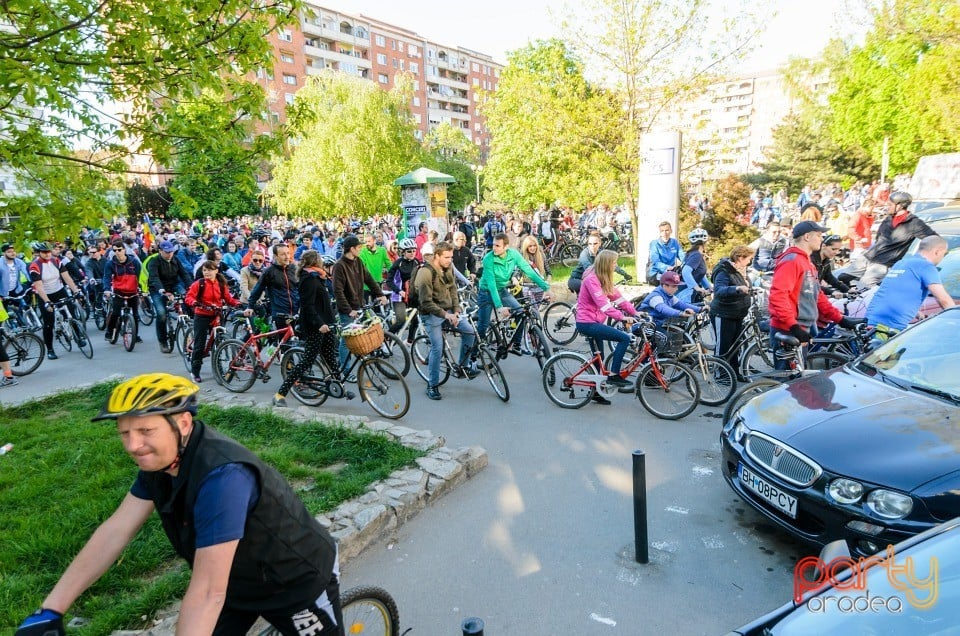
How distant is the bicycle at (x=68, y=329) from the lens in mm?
11133

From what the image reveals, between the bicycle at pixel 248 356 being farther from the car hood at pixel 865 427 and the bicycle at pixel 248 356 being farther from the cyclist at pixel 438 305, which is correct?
the car hood at pixel 865 427

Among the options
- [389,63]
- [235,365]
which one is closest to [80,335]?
[235,365]

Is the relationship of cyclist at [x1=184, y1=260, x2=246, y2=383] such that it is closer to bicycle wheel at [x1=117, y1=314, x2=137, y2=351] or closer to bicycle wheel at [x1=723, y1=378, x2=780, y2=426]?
bicycle wheel at [x1=117, y1=314, x2=137, y2=351]

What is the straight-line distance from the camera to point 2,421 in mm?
7051

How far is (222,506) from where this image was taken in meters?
1.82

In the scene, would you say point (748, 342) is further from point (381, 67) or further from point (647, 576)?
point (381, 67)

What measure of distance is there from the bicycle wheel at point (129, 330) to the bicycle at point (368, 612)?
35.5 feet

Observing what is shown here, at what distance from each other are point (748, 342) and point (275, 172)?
104 feet

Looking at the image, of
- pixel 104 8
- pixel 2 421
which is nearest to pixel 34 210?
pixel 104 8

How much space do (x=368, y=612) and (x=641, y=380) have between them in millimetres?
4697

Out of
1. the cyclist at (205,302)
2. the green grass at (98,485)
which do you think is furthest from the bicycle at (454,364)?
the cyclist at (205,302)

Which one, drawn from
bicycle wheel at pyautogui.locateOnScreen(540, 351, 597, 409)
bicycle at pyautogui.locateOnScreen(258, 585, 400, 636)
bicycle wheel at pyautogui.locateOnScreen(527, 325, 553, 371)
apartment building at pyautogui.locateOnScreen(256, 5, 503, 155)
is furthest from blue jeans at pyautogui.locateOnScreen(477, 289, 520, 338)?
apartment building at pyautogui.locateOnScreen(256, 5, 503, 155)

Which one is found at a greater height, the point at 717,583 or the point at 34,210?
the point at 34,210

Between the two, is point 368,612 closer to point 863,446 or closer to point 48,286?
point 863,446
